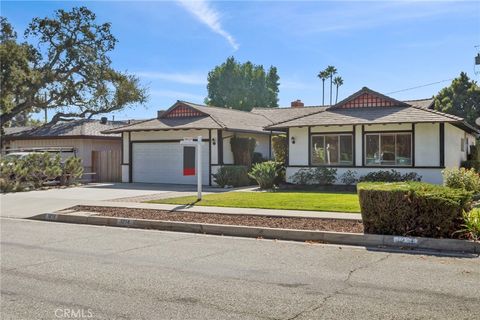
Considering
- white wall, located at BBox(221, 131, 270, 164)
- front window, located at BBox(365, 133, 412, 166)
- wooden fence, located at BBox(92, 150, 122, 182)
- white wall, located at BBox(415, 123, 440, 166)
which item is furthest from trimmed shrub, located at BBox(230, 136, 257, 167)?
white wall, located at BBox(415, 123, 440, 166)

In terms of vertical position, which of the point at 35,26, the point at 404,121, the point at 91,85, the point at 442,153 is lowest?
the point at 442,153

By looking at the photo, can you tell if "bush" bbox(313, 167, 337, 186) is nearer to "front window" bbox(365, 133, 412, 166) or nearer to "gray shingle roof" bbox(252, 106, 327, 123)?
"front window" bbox(365, 133, 412, 166)

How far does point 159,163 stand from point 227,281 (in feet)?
67.9

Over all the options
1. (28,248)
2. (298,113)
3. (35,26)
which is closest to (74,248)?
(28,248)

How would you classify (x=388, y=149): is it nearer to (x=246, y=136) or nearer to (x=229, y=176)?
(x=229, y=176)

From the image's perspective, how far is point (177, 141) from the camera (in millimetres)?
26578

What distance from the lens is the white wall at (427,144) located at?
20.8m

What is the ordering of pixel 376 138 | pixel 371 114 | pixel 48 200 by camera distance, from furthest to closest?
pixel 371 114 < pixel 376 138 < pixel 48 200

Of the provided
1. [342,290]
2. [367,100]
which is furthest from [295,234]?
[367,100]

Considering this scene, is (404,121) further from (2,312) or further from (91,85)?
(91,85)

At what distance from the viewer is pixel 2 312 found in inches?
223

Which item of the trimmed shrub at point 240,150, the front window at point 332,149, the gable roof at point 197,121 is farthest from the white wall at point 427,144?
the trimmed shrub at point 240,150

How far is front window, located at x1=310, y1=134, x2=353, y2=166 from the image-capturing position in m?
22.7

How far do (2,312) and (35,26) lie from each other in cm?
3563
